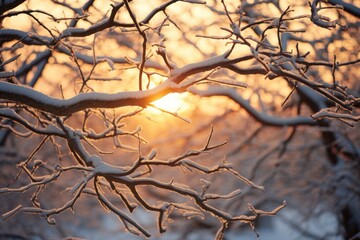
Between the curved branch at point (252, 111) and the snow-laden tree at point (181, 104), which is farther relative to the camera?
the curved branch at point (252, 111)

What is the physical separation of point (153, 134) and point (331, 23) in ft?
39.2

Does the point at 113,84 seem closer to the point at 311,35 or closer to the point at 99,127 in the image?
the point at 311,35

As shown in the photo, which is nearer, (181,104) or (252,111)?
(181,104)

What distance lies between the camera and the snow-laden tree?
3.37m

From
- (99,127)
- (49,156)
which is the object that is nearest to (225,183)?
(99,127)

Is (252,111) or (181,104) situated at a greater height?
(252,111)

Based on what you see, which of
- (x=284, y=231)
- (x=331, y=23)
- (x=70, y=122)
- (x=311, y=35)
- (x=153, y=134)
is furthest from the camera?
(x=284, y=231)

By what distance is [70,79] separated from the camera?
9688 mm

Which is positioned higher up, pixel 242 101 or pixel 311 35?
pixel 311 35

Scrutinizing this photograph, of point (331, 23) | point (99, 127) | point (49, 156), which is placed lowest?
point (331, 23)

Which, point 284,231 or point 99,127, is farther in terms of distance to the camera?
point 284,231

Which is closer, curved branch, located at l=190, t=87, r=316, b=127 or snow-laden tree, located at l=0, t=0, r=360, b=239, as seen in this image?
snow-laden tree, located at l=0, t=0, r=360, b=239

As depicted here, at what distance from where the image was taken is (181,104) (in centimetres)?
381

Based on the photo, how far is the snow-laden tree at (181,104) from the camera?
11.0ft
